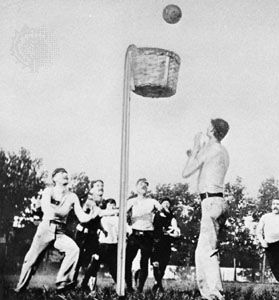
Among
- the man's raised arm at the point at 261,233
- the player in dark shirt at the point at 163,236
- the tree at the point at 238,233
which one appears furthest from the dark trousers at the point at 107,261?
the man's raised arm at the point at 261,233

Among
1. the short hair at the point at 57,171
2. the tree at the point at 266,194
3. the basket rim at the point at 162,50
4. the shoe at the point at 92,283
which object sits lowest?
the shoe at the point at 92,283

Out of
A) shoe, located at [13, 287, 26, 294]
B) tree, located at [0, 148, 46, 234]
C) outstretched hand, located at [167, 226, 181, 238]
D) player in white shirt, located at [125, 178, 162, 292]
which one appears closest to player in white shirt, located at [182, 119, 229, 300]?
outstretched hand, located at [167, 226, 181, 238]

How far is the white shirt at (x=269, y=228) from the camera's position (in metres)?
4.25

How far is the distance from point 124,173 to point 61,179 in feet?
1.13

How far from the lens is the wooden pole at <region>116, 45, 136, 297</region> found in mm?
4129

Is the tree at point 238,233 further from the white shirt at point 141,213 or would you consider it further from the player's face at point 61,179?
the player's face at point 61,179

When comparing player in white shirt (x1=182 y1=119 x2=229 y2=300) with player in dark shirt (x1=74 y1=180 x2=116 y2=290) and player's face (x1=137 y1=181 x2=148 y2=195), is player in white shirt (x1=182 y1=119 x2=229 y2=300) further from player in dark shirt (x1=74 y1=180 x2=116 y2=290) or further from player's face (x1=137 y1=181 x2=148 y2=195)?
player in dark shirt (x1=74 y1=180 x2=116 y2=290)

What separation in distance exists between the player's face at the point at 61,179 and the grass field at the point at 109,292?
498 millimetres

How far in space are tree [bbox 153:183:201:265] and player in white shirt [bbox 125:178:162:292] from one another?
67 mm

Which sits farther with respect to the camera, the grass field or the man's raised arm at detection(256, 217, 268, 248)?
the man's raised arm at detection(256, 217, 268, 248)

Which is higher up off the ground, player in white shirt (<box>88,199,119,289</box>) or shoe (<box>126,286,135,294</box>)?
player in white shirt (<box>88,199,119,289</box>)

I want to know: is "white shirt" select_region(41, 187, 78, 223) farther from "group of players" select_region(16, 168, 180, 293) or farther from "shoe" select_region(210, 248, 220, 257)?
"shoe" select_region(210, 248, 220, 257)

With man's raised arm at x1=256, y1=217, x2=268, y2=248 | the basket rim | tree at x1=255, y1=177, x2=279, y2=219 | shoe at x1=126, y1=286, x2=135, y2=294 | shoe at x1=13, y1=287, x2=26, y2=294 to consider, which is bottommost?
shoe at x1=13, y1=287, x2=26, y2=294

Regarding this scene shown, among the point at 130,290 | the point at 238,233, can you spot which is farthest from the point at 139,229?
the point at 238,233
